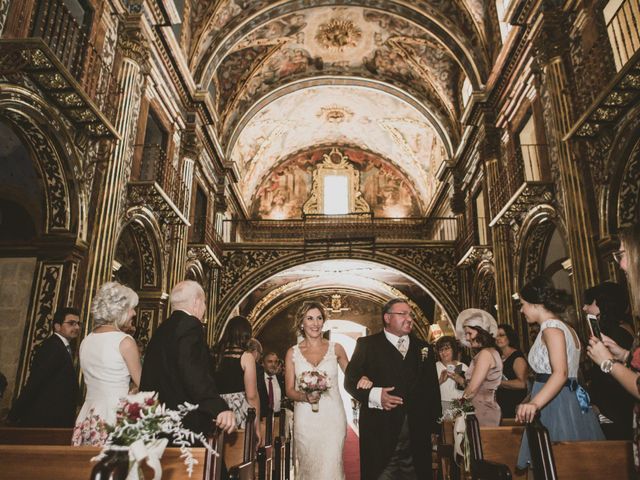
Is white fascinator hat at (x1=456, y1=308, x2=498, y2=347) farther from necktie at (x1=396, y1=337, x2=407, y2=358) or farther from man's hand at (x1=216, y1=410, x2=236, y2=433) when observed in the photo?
man's hand at (x1=216, y1=410, x2=236, y2=433)

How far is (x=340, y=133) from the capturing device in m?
22.5

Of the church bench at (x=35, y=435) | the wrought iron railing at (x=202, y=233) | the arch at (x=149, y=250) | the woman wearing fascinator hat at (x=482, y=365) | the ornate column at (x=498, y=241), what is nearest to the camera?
the church bench at (x=35, y=435)

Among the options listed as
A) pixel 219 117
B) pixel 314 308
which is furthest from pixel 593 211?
pixel 219 117

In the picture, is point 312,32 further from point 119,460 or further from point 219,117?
point 119,460

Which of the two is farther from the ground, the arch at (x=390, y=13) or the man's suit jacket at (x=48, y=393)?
the arch at (x=390, y=13)

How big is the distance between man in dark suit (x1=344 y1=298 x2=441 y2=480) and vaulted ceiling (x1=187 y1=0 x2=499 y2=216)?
10.9m

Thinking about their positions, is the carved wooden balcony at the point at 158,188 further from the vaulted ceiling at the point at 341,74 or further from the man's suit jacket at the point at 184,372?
the man's suit jacket at the point at 184,372

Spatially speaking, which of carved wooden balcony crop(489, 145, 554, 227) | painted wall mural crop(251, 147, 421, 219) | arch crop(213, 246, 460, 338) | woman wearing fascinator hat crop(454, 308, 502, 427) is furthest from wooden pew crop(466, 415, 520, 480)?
painted wall mural crop(251, 147, 421, 219)

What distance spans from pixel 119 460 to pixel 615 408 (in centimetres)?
348

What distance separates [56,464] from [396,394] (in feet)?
7.59

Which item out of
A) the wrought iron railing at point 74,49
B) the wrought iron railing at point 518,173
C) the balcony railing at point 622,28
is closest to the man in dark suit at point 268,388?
the wrought iron railing at point 74,49

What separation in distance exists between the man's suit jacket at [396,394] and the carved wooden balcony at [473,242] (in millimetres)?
9447

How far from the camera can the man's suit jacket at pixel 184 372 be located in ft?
9.84

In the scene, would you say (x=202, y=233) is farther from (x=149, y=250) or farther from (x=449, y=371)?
(x=449, y=371)
